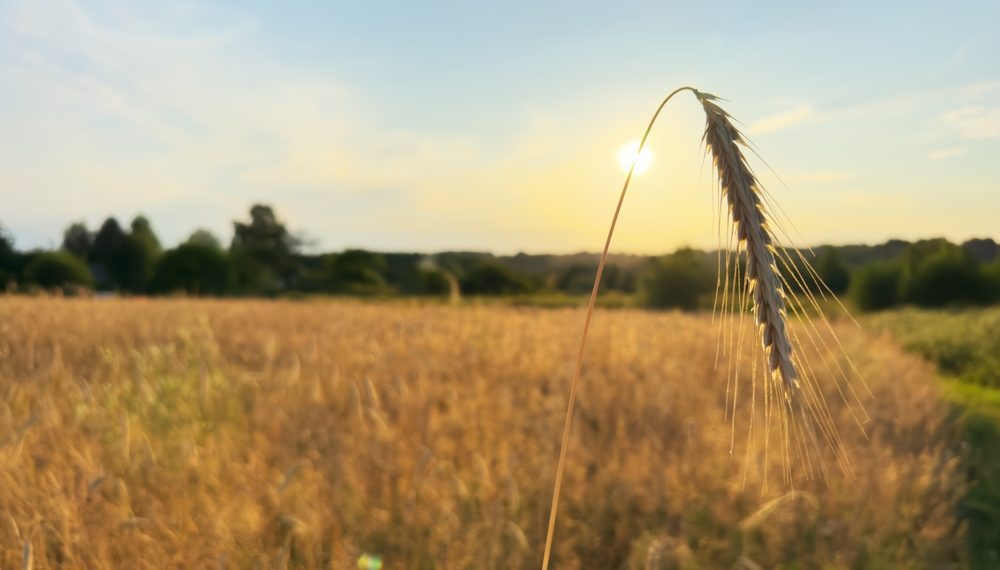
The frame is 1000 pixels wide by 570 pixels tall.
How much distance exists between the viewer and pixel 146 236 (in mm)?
53531

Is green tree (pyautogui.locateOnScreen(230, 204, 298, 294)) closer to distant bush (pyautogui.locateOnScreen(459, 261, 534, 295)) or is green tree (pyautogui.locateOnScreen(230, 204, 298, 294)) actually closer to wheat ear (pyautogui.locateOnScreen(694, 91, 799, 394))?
distant bush (pyautogui.locateOnScreen(459, 261, 534, 295))

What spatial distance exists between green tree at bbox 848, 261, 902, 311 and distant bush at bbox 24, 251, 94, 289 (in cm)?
3817

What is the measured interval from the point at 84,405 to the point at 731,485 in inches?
117

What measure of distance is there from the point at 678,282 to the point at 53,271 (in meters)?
33.2

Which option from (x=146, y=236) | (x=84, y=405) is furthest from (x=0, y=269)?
(x=84, y=405)

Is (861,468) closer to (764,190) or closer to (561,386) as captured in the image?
(561,386)

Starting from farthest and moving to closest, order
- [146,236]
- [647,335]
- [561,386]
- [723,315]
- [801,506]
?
1. [146,236]
2. [647,335]
3. [561,386]
4. [801,506]
5. [723,315]

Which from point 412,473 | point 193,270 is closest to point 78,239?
point 193,270

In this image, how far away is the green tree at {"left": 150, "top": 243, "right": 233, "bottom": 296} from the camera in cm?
4041

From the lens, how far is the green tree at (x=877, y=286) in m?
31.1

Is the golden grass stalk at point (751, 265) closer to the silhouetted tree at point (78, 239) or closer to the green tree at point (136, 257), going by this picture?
the green tree at point (136, 257)

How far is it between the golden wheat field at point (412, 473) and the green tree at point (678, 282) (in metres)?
28.3

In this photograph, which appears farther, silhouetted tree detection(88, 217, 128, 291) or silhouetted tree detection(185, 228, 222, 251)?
silhouetted tree detection(88, 217, 128, 291)

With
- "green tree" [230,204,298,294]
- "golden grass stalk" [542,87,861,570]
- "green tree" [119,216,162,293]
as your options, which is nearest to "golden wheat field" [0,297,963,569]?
"golden grass stalk" [542,87,861,570]
